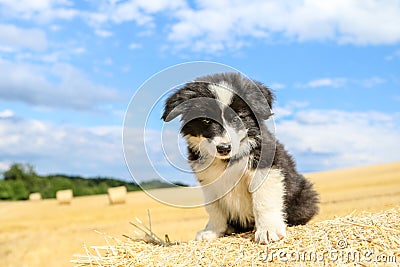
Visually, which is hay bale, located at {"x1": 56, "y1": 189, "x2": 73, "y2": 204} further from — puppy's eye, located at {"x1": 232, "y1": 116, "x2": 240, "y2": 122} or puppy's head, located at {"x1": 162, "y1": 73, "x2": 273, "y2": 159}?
puppy's eye, located at {"x1": 232, "y1": 116, "x2": 240, "y2": 122}

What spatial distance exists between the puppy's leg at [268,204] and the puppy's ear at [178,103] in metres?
0.84

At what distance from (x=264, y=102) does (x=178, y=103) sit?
72cm

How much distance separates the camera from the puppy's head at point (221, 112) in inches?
148

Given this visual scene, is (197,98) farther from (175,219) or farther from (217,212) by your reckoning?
(175,219)

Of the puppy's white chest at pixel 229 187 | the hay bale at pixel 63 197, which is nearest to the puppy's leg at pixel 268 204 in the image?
the puppy's white chest at pixel 229 187

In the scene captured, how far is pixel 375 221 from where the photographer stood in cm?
420

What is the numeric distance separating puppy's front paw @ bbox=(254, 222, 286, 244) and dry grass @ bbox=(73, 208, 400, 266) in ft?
0.22

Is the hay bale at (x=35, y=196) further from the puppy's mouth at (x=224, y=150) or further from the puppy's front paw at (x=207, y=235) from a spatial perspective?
the puppy's mouth at (x=224, y=150)

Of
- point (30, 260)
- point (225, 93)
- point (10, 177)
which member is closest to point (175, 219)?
point (30, 260)

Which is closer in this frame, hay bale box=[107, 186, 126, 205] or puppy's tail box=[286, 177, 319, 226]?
puppy's tail box=[286, 177, 319, 226]

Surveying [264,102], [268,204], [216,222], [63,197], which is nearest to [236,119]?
[264,102]

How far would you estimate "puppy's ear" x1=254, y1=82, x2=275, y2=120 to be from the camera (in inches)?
157

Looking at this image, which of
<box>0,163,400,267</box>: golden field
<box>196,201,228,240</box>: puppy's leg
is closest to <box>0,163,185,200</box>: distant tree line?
<box>0,163,400,267</box>: golden field

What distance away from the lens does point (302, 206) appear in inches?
182
